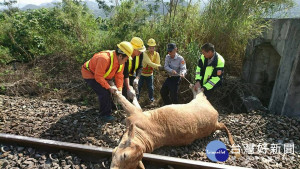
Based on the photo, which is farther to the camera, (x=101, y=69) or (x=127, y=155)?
(x=101, y=69)

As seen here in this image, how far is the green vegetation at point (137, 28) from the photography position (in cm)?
639

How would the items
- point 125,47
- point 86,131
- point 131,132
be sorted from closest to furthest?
1. point 131,132
2. point 125,47
3. point 86,131

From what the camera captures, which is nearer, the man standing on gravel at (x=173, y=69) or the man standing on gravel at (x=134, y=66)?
the man standing on gravel at (x=134, y=66)

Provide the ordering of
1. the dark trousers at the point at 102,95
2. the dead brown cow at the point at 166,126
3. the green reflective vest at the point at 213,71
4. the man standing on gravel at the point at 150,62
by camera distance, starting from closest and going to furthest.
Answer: the dead brown cow at the point at 166,126, the dark trousers at the point at 102,95, the green reflective vest at the point at 213,71, the man standing on gravel at the point at 150,62

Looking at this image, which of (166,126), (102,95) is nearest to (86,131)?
(102,95)

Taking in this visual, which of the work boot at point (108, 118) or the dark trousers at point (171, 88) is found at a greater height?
the dark trousers at point (171, 88)

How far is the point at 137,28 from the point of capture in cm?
728

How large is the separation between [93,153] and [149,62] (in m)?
2.66

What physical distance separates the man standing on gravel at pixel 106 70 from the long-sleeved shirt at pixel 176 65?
1373 mm

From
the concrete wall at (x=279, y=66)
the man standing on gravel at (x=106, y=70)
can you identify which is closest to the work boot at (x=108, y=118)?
the man standing on gravel at (x=106, y=70)

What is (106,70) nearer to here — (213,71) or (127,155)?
(127,155)

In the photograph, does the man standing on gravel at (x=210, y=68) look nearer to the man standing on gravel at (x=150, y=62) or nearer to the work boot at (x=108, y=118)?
the man standing on gravel at (x=150, y=62)

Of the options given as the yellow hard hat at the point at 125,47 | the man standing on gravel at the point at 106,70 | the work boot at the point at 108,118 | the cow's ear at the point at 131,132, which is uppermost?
the yellow hard hat at the point at 125,47

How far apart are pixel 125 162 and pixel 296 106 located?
14.6ft
